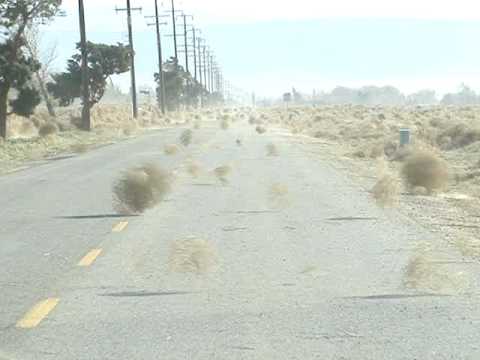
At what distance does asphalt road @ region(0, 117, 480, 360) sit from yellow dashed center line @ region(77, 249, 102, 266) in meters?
0.04

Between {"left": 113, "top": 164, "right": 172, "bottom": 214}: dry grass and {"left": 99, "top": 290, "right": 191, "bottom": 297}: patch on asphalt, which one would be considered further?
{"left": 113, "top": 164, "right": 172, "bottom": 214}: dry grass

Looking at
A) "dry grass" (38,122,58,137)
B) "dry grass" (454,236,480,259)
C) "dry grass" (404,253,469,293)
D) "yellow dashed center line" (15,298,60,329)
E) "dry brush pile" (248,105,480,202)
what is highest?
"yellow dashed center line" (15,298,60,329)

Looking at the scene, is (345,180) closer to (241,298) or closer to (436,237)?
(436,237)

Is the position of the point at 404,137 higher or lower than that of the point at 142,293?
lower

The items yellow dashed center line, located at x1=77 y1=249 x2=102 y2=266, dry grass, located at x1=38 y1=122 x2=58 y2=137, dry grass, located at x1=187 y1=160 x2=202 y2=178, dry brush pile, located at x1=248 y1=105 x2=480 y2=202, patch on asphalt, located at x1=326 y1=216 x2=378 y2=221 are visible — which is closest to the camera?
yellow dashed center line, located at x1=77 y1=249 x2=102 y2=266

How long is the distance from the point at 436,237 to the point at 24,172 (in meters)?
17.7

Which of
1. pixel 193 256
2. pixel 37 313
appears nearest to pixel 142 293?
pixel 37 313

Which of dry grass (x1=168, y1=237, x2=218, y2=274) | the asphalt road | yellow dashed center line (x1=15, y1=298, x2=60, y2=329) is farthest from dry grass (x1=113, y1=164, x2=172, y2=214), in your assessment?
yellow dashed center line (x1=15, y1=298, x2=60, y2=329)

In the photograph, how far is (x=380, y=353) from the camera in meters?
7.29

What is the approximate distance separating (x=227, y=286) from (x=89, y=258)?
8.69 feet

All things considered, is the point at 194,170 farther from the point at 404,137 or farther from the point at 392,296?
the point at 392,296

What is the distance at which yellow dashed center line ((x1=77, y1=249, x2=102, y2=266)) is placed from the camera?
38.2ft

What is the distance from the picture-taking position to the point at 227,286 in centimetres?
1005

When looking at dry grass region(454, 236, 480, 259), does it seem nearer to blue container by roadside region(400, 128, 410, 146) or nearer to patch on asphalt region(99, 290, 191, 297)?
patch on asphalt region(99, 290, 191, 297)
